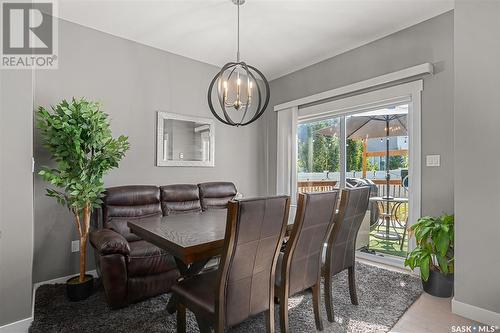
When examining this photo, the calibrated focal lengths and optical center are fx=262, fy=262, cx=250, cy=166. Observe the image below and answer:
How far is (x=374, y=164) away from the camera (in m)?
3.64

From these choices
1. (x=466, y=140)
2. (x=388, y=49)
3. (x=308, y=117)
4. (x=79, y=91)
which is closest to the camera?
(x=466, y=140)

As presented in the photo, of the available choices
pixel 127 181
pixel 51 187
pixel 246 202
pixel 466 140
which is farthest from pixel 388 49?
pixel 51 187

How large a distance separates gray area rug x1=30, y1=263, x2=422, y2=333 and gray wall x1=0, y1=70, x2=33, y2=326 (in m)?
0.27

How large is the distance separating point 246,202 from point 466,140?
1.97m

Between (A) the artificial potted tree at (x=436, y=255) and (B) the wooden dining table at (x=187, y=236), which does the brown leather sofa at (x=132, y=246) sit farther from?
(A) the artificial potted tree at (x=436, y=255)

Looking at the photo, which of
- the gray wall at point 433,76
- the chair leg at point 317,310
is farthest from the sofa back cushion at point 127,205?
the gray wall at point 433,76

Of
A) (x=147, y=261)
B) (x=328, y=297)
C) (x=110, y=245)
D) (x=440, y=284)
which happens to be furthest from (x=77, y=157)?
(x=440, y=284)

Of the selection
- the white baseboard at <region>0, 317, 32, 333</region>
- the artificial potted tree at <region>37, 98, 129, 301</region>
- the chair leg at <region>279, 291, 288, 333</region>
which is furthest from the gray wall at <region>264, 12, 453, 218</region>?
the white baseboard at <region>0, 317, 32, 333</region>

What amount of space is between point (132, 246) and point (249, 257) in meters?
1.47

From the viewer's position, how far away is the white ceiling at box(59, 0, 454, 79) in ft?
8.72

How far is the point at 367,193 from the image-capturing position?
7.28 ft

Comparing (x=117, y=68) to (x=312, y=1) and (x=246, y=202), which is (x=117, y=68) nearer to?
(x=312, y=1)

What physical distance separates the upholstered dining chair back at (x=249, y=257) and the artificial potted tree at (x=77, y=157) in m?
1.71

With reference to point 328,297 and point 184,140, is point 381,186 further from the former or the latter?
point 184,140
